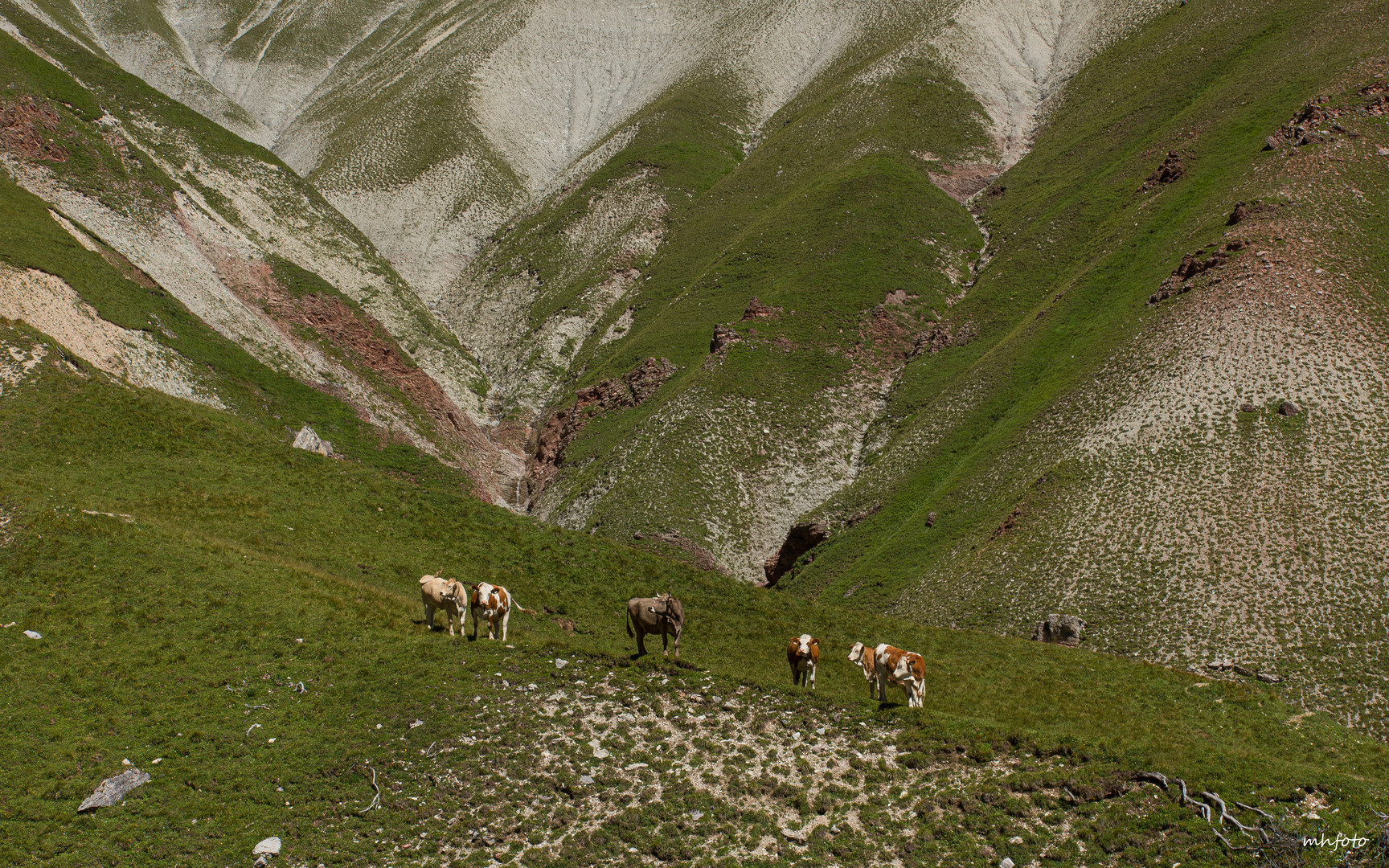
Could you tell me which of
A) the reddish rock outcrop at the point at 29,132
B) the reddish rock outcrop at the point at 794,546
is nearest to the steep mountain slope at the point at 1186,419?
the reddish rock outcrop at the point at 794,546

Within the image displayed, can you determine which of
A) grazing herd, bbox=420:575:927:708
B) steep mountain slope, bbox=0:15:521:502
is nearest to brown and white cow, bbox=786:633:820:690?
grazing herd, bbox=420:575:927:708

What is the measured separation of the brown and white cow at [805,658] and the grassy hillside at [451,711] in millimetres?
775

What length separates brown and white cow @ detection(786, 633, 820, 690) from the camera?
81.0 feet

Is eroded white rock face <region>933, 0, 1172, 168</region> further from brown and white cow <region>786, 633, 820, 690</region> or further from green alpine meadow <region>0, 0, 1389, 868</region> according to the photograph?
brown and white cow <region>786, 633, 820, 690</region>

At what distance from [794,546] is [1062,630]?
22833 millimetres

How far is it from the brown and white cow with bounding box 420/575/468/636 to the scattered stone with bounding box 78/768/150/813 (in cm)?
908

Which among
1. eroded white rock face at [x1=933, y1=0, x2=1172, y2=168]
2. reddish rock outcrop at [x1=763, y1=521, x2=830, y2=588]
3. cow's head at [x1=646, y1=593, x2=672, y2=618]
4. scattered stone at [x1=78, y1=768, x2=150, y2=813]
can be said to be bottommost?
scattered stone at [x1=78, y1=768, x2=150, y2=813]

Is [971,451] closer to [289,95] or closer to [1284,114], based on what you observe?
[1284,114]

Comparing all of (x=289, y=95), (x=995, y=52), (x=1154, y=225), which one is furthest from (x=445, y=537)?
(x=289, y=95)

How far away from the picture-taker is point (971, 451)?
Result: 59.1 meters

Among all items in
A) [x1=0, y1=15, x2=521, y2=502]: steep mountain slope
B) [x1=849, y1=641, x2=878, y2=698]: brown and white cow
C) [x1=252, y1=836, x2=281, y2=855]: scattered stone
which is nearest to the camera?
[x1=252, y1=836, x2=281, y2=855]: scattered stone

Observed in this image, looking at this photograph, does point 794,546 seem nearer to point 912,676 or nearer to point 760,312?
point 760,312

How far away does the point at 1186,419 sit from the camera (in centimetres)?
4797

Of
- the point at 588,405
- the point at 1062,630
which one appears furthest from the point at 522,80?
the point at 1062,630
